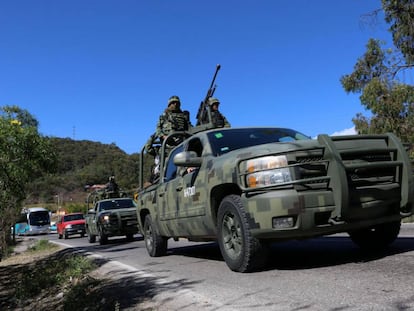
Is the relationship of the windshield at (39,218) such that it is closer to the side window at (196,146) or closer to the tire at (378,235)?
the side window at (196,146)

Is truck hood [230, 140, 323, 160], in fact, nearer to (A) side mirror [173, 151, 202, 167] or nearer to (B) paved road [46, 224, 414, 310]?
(A) side mirror [173, 151, 202, 167]

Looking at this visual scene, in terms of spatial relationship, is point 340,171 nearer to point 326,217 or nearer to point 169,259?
point 326,217

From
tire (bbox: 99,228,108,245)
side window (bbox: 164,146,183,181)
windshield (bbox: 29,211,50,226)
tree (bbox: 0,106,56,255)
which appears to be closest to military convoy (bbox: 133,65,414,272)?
side window (bbox: 164,146,183,181)

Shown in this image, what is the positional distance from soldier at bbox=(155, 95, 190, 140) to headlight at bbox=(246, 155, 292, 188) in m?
5.29

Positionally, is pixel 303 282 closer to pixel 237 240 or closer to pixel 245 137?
pixel 237 240

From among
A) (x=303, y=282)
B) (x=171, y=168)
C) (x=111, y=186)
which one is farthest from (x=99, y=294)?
(x=111, y=186)

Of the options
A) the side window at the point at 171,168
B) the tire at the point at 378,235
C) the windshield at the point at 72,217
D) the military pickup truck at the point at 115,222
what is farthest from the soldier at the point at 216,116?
the windshield at the point at 72,217

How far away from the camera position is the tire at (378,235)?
552 centimetres

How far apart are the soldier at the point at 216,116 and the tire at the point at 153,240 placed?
2580mm

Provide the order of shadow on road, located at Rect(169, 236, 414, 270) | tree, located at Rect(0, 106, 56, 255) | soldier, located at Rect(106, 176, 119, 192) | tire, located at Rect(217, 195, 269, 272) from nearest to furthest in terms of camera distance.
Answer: tire, located at Rect(217, 195, 269, 272)
shadow on road, located at Rect(169, 236, 414, 270)
tree, located at Rect(0, 106, 56, 255)
soldier, located at Rect(106, 176, 119, 192)

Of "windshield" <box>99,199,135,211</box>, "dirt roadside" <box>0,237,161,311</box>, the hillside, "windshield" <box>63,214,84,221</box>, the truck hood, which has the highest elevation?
the hillside

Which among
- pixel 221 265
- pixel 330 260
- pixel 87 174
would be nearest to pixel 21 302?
pixel 221 265

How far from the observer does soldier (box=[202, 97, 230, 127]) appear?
9.92m

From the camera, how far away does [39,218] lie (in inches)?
1789
